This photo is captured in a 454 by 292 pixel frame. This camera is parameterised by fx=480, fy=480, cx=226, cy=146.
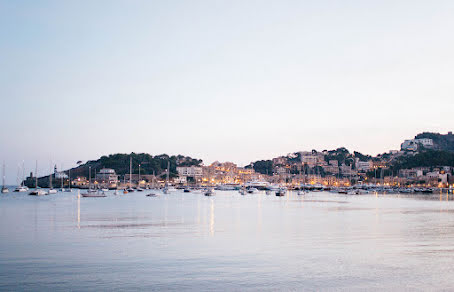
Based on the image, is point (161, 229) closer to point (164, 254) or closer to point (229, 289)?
point (164, 254)

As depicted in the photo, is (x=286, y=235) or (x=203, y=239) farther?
(x=286, y=235)

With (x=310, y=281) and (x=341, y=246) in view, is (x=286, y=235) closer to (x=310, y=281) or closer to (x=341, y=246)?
(x=341, y=246)

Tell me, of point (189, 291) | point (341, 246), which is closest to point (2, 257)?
point (189, 291)

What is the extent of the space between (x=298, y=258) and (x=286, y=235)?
9.70m

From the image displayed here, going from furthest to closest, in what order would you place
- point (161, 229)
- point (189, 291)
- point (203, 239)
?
1. point (161, 229)
2. point (203, 239)
3. point (189, 291)

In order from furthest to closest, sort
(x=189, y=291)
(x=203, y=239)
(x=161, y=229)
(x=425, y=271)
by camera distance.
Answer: (x=161, y=229), (x=203, y=239), (x=425, y=271), (x=189, y=291)

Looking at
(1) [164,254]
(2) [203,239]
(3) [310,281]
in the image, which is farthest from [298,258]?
(2) [203,239]

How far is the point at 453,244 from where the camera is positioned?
27531 millimetres

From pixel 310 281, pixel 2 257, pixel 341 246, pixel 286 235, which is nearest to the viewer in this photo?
pixel 310 281

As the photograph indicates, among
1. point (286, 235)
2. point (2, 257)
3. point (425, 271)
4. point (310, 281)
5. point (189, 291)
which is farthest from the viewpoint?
point (286, 235)

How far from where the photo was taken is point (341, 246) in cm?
2703

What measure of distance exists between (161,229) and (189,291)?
20.0m

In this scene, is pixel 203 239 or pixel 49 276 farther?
pixel 203 239

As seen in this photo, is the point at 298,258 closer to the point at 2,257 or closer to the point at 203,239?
the point at 203,239
